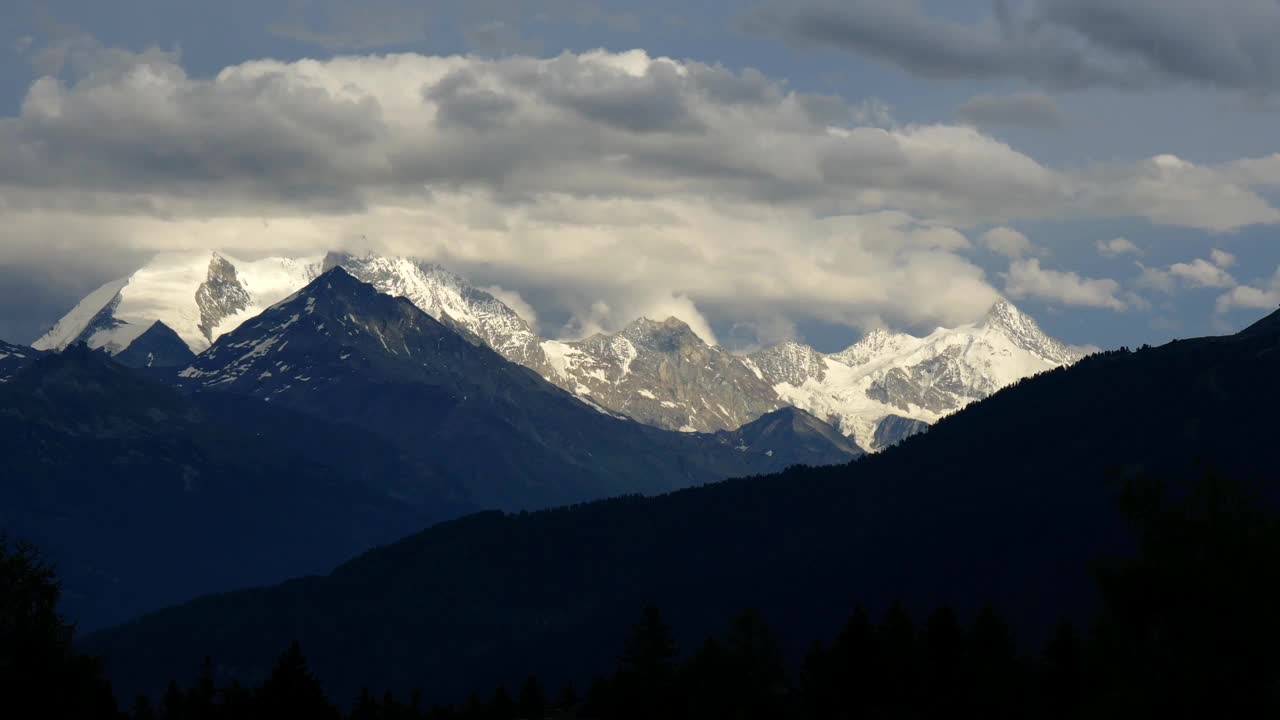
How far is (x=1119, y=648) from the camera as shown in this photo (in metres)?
122

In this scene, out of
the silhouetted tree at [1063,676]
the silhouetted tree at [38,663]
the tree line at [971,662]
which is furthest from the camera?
the silhouetted tree at [1063,676]

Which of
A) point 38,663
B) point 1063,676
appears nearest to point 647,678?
point 1063,676

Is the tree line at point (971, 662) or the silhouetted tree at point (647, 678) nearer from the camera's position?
the tree line at point (971, 662)

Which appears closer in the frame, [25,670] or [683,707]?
[25,670]

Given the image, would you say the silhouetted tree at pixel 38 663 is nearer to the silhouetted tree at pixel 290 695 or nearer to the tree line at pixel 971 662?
the tree line at pixel 971 662

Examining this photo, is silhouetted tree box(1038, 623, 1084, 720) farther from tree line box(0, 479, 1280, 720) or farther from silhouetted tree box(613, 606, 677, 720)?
silhouetted tree box(613, 606, 677, 720)

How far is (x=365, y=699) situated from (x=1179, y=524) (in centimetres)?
9338

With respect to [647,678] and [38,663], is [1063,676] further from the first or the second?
[38,663]

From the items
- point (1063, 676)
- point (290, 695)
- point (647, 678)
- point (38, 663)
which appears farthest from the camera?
point (647, 678)

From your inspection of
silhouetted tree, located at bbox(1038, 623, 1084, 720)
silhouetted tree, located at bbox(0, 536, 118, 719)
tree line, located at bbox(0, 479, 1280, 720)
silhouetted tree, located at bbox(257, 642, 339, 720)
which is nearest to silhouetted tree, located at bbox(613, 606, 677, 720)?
tree line, located at bbox(0, 479, 1280, 720)

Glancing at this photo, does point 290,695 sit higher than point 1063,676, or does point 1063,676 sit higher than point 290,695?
point 290,695

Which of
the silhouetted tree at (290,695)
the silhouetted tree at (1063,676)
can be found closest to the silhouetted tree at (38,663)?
the silhouetted tree at (290,695)

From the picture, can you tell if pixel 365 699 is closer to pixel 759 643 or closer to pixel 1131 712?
pixel 759 643

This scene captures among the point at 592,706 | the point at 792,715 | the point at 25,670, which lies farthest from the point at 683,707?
the point at 25,670
